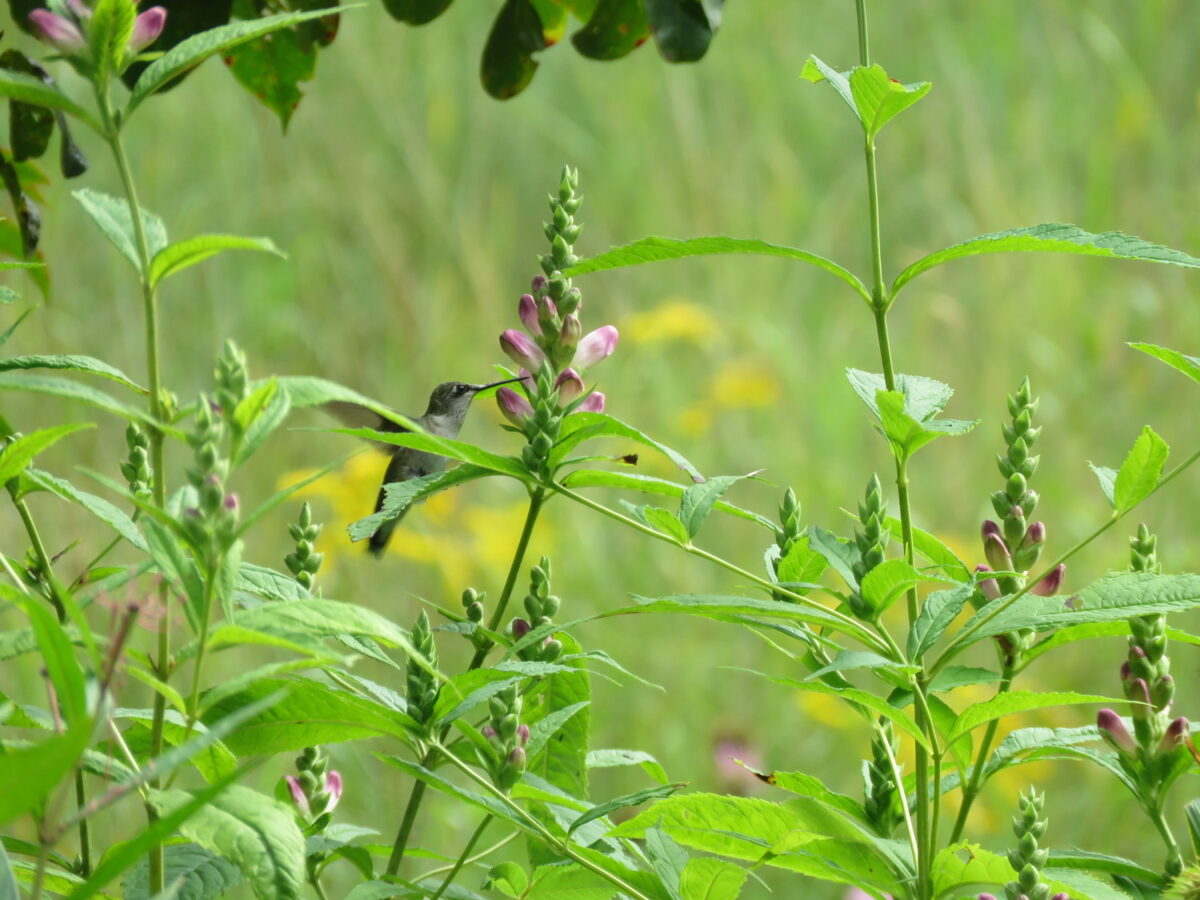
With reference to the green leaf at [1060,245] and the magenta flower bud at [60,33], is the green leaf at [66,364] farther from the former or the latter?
the green leaf at [1060,245]

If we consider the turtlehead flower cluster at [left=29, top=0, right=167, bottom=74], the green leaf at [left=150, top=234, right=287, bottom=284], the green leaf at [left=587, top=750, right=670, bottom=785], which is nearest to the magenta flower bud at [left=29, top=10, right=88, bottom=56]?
the turtlehead flower cluster at [left=29, top=0, right=167, bottom=74]

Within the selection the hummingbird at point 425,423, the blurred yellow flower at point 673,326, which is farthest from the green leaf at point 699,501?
the blurred yellow flower at point 673,326

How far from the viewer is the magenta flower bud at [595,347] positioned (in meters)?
1.22

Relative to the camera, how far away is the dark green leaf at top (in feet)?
4.70

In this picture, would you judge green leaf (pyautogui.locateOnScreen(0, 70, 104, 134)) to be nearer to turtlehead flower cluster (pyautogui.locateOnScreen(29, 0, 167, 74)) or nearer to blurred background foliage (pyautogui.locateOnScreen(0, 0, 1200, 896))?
turtlehead flower cluster (pyautogui.locateOnScreen(29, 0, 167, 74))

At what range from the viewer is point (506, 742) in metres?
0.99

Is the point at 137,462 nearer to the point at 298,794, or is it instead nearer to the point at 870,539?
the point at 298,794

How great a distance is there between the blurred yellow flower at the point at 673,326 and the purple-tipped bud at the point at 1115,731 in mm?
3365

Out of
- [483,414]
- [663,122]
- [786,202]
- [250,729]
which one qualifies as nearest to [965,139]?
[786,202]

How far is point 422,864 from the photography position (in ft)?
12.2

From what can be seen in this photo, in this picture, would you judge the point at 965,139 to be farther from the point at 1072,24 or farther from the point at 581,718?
the point at 581,718

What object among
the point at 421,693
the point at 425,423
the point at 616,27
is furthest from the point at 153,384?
the point at 425,423

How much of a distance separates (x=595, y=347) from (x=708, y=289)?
4.27 metres

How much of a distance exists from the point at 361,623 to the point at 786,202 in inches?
189
